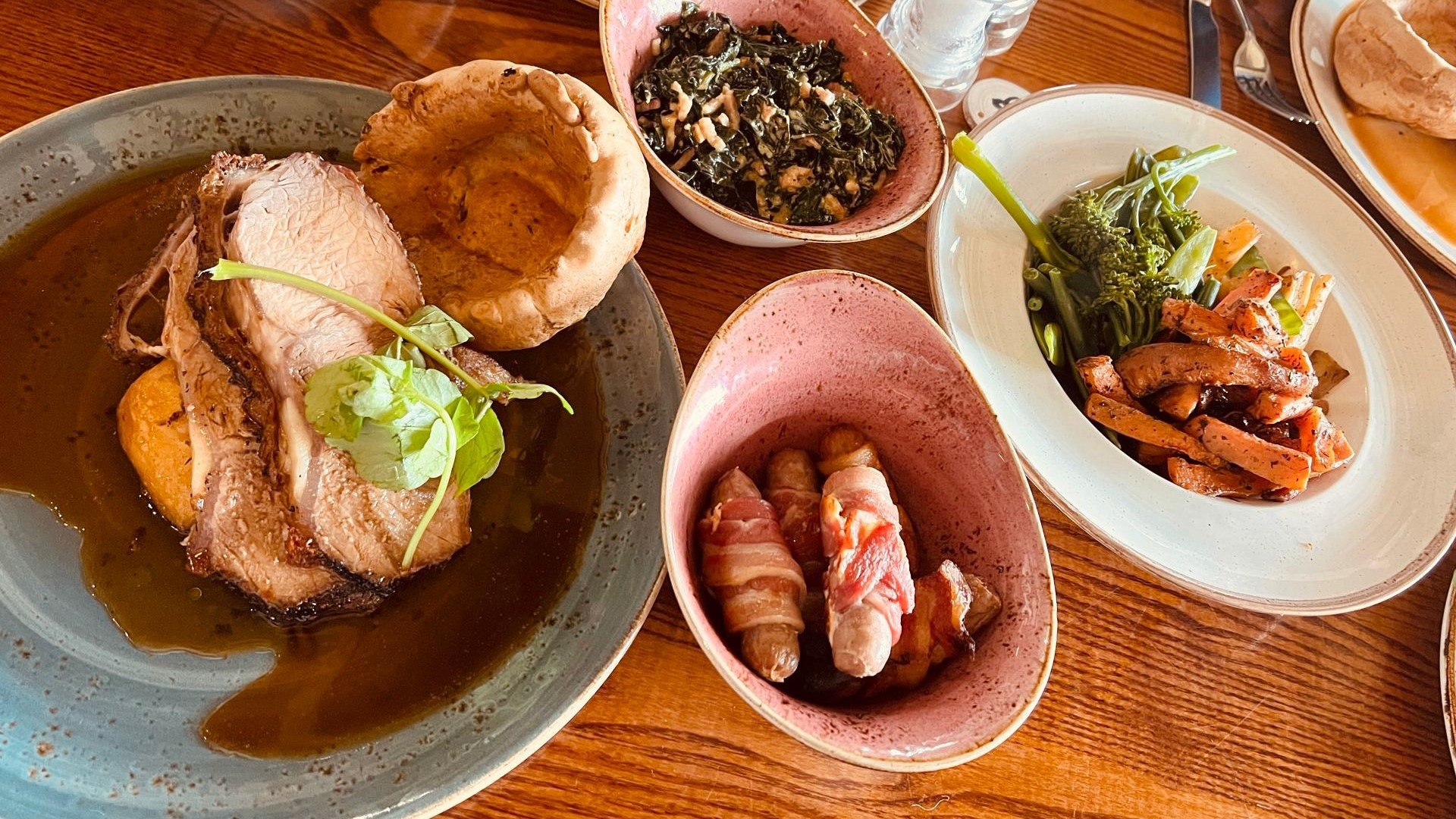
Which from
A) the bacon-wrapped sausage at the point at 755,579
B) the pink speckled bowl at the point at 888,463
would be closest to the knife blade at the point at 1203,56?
the pink speckled bowl at the point at 888,463

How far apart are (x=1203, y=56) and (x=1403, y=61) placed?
48cm

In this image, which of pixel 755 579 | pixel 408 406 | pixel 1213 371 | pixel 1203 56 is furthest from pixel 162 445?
pixel 1203 56

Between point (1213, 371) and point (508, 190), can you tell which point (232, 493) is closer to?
point (508, 190)

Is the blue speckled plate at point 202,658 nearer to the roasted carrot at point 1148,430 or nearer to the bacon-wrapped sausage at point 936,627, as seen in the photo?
the bacon-wrapped sausage at point 936,627

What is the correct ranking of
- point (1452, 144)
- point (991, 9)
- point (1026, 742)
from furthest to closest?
point (1452, 144) → point (991, 9) → point (1026, 742)

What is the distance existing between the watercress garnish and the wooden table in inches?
16.9

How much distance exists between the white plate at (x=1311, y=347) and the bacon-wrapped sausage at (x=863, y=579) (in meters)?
0.49

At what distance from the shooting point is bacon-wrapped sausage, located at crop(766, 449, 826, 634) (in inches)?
49.4

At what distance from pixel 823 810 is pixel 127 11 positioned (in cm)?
207

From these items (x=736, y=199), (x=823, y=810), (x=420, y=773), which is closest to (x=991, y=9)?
(x=736, y=199)

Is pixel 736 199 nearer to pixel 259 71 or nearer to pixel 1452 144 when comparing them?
pixel 259 71

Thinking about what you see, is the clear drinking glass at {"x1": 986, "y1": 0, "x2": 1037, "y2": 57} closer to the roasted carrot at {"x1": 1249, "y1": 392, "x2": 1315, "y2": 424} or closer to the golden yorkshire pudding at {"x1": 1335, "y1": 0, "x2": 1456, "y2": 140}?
the golden yorkshire pudding at {"x1": 1335, "y1": 0, "x2": 1456, "y2": 140}

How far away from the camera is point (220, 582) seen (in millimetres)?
1290

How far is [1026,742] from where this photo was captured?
1500 millimetres
